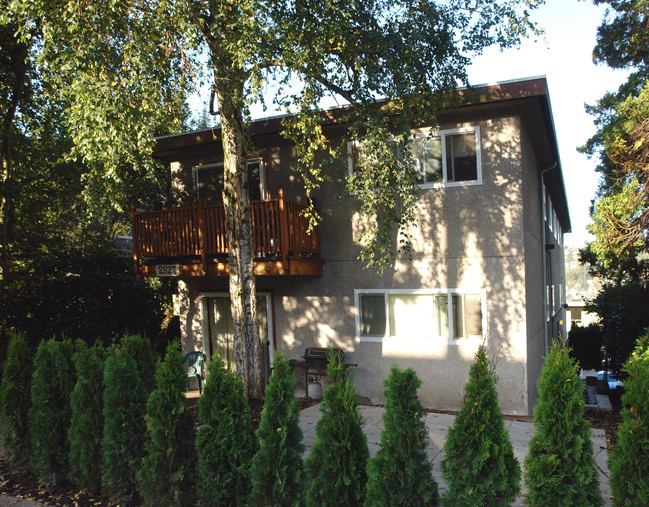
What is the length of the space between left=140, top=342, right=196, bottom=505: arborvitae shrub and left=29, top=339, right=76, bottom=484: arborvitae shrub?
4.94 feet

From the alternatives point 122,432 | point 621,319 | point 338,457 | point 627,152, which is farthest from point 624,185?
point 122,432

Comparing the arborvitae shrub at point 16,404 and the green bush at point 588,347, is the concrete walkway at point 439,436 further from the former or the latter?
the green bush at point 588,347

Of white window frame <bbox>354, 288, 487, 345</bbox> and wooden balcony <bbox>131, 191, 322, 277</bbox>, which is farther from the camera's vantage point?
wooden balcony <bbox>131, 191, 322, 277</bbox>

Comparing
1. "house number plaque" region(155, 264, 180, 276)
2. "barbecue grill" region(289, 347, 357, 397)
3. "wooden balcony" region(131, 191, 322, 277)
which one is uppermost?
"wooden balcony" region(131, 191, 322, 277)

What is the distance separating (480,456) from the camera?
153 inches

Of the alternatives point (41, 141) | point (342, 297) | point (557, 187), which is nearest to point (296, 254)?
point (342, 297)

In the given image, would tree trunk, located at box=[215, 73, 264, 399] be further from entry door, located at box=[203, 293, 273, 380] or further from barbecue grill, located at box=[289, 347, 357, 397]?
entry door, located at box=[203, 293, 273, 380]

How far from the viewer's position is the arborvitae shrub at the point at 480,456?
12.8 ft

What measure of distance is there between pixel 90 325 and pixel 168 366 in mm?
10020

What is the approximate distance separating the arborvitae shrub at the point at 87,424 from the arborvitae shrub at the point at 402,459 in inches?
125

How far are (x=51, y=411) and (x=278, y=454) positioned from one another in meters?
3.17

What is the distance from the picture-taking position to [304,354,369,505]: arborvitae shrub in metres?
4.20

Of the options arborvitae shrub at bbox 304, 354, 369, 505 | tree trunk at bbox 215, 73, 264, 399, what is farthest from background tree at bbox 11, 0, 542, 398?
arborvitae shrub at bbox 304, 354, 369, 505

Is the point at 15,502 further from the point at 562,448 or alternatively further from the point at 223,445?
the point at 562,448
